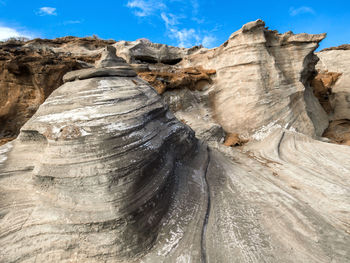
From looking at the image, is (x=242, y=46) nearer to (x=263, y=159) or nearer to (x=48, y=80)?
(x=263, y=159)

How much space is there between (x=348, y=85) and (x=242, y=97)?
687 centimetres

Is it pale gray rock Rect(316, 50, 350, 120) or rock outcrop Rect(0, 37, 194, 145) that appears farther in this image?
pale gray rock Rect(316, 50, 350, 120)

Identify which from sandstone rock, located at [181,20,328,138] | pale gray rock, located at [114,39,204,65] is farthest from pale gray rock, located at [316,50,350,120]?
pale gray rock, located at [114,39,204,65]

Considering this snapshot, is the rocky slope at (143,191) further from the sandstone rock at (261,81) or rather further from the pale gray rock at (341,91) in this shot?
the pale gray rock at (341,91)

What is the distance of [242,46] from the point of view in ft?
17.1

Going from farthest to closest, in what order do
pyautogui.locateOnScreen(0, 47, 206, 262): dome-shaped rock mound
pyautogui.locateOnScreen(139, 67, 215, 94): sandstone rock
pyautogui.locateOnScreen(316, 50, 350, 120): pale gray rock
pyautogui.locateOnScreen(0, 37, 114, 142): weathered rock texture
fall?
pyautogui.locateOnScreen(316, 50, 350, 120): pale gray rock < pyautogui.locateOnScreen(139, 67, 215, 94): sandstone rock < pyautogui.locateOnScreen(0, 37, 114, 142): weathered rock texture < pyautogui.locateOnScreen(0, 47, 206, 262): dome-shaped rock mound

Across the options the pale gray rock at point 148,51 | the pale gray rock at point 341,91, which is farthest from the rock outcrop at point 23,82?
the pale gray rock at point 341,91

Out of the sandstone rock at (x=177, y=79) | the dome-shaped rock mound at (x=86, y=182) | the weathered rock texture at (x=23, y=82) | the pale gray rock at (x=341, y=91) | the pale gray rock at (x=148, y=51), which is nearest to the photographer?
the dome-shaped rock mound at (x=86, y=182)

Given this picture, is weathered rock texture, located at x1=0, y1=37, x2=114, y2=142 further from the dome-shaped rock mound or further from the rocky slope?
the dome-shaped rock mound

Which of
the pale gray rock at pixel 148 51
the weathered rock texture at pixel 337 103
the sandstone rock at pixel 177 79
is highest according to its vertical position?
the pale gray rock at pixel 148 51

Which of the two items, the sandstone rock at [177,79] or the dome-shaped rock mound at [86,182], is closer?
the dome-shaped rock mound at [86,182]

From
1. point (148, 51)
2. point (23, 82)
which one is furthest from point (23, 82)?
point (148, 51)

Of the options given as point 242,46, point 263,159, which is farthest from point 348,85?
point 263,159

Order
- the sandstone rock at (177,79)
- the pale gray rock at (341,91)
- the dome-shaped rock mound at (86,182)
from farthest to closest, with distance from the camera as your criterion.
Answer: the pale gray rock at (341,91) < the sandstone rock at (177,79) < the dome-shaped rock mound at (86,182)
